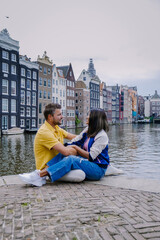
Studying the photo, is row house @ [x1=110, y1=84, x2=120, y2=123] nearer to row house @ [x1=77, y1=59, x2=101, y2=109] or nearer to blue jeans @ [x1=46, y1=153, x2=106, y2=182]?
row house @ [x1=77, y1=59, x2=101, y2=109]

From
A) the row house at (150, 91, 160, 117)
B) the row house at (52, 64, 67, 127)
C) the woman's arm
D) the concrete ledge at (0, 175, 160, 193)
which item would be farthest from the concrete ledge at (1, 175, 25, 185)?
the row house at (150, 91, 160, 117)

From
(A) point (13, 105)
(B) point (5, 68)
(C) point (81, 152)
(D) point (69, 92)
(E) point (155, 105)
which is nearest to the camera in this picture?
(C) point (81, 152)

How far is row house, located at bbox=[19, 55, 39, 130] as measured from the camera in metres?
44.2

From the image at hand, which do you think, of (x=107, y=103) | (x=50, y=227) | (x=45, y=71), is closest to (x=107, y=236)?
(x=50, y=227)

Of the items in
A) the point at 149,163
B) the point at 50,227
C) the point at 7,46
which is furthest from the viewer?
the point at 7,46

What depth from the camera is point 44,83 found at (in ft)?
173

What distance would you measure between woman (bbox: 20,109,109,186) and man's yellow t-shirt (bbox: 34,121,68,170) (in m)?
0.23

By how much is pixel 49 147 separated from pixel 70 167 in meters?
0.57

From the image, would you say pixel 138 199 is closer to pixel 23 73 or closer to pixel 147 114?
pixel 23 73

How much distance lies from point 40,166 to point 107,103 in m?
87.3

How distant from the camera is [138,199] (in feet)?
12.9

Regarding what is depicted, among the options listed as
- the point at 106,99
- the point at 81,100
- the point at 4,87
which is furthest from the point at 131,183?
the point at 106,99

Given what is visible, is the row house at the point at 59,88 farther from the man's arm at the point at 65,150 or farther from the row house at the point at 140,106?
the row house at the point at 140,106

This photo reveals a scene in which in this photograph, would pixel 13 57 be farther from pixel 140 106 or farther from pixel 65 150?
pixel 140 106
